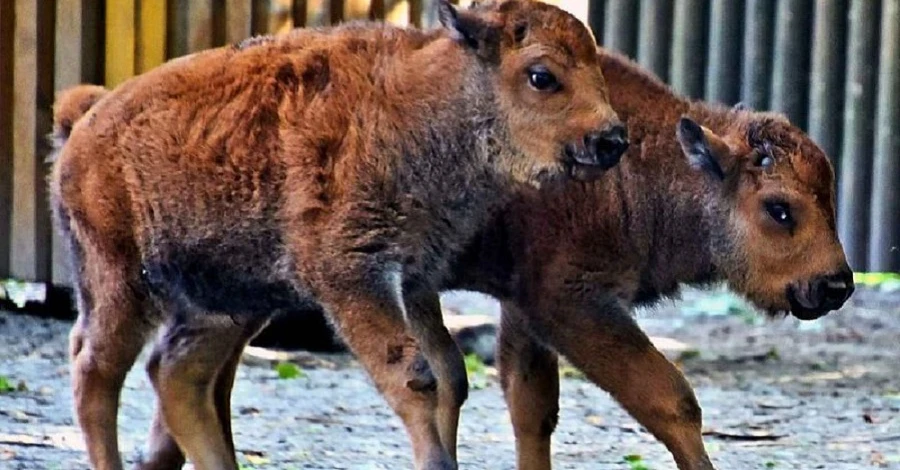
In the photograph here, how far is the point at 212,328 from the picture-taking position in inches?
307

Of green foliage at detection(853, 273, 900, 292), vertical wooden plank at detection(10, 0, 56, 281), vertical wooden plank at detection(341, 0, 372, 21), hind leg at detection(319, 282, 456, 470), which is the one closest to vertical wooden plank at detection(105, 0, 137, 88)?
vertical wooden plank at detection(10, 0, 56, 281)

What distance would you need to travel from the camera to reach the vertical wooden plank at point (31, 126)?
11695 mm

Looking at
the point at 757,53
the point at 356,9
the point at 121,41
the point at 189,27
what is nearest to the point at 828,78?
the point at 757,53

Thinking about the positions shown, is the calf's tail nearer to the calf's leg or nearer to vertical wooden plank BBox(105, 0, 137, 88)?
the calf's leg

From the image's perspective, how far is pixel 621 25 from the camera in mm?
14438

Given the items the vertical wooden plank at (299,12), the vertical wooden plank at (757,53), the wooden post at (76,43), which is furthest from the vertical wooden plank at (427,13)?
the vertical wooden plank at (757,53)

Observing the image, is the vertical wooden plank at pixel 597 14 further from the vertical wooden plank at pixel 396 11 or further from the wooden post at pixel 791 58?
the vertical wooden plank at pixel 396 11

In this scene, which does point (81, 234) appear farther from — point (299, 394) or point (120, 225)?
point (299, 394)

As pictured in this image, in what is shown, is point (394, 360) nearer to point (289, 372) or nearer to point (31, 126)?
point (289, 372)

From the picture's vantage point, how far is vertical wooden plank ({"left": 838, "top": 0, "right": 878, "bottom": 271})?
14023 millimetres

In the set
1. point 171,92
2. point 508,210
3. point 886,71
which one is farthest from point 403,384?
point 886,71

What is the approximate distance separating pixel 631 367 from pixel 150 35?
5.08 meters

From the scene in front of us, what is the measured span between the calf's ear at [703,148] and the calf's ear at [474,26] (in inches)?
37.5

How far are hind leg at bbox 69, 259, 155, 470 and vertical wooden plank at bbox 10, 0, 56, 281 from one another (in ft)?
14.4
